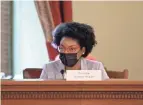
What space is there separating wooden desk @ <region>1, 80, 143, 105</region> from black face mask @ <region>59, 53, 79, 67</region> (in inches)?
25.9

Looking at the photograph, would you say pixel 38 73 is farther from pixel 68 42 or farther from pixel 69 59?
pixel 69 59

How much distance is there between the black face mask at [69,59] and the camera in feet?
5.85

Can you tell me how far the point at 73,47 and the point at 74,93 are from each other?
0.86 meters

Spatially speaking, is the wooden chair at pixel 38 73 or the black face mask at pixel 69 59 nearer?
the black face mask at pixel 69 59

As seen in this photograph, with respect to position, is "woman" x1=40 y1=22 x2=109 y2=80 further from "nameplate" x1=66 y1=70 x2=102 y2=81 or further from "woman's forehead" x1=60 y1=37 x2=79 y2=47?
"nameplate" x1=66 y1=70 x2=102 y2=81

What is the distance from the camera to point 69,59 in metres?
1.81

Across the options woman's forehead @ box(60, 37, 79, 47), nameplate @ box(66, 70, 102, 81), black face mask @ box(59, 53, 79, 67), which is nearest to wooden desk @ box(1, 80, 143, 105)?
nameplate @ box(66, 70, 102, 81)

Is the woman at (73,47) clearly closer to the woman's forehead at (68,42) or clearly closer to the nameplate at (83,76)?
the woman's forehead at (68,42)

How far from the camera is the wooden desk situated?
3.66 ft

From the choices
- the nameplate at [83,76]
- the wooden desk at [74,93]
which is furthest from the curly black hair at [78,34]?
the wooden desk at [74,93]

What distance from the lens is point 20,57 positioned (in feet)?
11.5

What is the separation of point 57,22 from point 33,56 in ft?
1.61

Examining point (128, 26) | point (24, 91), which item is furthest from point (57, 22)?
point (24, 91)

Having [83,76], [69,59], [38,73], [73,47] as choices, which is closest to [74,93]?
[83,76]
